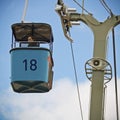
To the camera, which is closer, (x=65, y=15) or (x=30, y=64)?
(x=30, y=64)

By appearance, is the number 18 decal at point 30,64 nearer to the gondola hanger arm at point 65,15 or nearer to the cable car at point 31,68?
the cable car at point 31,68

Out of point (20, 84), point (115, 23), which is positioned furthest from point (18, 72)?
point (115, 23)

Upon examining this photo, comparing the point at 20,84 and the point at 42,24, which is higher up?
the point at 42,24

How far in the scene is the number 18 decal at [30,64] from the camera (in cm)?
865

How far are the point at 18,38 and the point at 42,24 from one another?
934mm

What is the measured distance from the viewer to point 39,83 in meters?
8.74

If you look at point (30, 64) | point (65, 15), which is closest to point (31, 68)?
point (30, 64)

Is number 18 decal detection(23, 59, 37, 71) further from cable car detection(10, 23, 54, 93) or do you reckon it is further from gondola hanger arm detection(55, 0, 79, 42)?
gondola hanger arm detection(55, 0, 79, 42)

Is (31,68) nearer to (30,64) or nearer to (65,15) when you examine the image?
(30,64)

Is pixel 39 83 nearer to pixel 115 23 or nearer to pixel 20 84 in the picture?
pixel 20 84

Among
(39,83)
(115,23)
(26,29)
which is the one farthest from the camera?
(26,29)

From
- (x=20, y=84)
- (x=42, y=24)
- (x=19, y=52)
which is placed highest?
(x=42, y=24)

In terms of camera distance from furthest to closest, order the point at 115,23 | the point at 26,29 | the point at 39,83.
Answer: the point at 26,29 < the point at 115,23 < the point at 39,83

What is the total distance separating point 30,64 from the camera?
28.4ft
